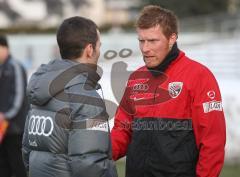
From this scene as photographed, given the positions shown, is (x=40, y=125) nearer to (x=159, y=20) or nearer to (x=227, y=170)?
(x=159, y=20)

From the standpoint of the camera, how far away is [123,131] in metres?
5.01

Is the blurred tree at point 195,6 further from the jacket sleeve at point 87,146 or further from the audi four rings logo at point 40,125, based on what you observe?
the jacket sleeve at point 87,146

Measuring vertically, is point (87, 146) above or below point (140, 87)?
below

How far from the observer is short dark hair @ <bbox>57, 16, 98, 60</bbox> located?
4352mm

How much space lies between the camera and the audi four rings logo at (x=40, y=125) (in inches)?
170

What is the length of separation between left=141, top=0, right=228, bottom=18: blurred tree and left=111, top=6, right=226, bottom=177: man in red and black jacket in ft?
131

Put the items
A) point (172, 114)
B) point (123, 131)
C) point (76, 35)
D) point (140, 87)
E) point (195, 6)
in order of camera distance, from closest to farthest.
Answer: point (76, 35), point (172, 114), point (140, 87), point (123, 131), point (195, 6)

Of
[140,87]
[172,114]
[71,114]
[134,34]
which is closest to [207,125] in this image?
[172,114]

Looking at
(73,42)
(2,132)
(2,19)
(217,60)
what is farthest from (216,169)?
(2,19)

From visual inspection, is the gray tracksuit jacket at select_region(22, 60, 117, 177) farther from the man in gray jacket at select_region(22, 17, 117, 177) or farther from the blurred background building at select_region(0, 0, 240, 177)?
the blurred background building at select_region(0, 0, 240, 177)

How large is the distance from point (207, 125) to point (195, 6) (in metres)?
42.8

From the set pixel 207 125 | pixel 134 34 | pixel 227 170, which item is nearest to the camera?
pixel 207 125

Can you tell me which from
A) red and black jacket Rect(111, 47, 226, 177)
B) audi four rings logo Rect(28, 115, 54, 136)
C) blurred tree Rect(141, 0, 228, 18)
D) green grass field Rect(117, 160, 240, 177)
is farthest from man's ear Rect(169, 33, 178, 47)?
blurred tree Rect(141, 0, 228, 18)

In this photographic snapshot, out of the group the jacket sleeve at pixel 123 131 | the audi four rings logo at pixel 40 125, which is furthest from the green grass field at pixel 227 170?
the audi four rings logo at pixel 40 125
